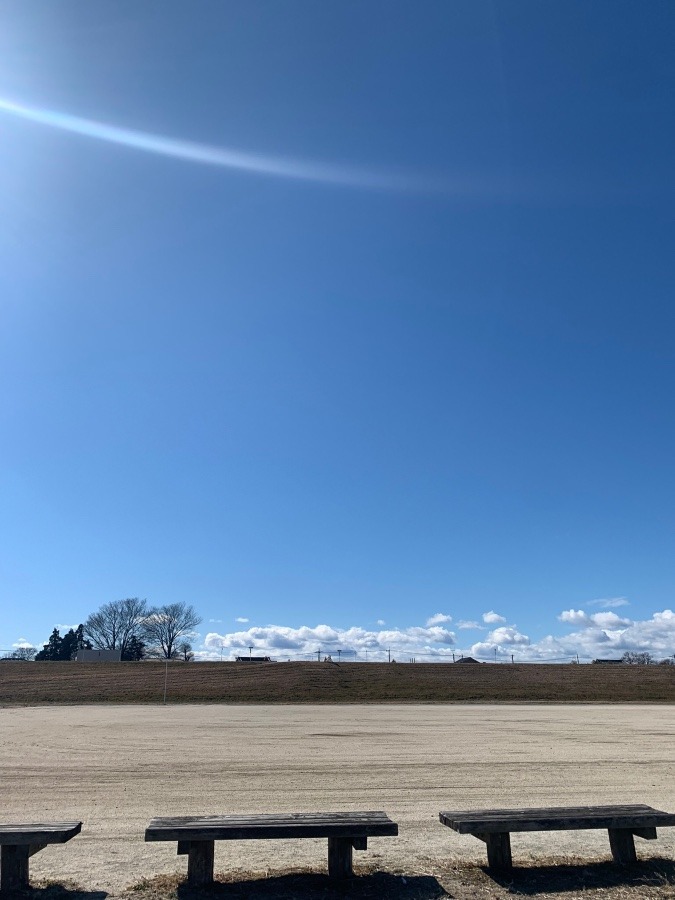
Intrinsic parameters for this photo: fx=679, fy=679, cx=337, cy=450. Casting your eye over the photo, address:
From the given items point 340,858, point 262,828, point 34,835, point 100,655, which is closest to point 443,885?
point 340,858

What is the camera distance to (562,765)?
13.6 metres

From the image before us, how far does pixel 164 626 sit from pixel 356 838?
11478 centimetres

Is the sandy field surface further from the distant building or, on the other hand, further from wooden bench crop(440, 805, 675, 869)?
the distant building

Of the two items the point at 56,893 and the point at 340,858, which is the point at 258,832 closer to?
the point at 340,858

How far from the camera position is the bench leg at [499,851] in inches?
237

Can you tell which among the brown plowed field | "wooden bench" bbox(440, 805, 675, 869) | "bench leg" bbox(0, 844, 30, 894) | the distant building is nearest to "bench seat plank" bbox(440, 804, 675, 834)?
"wooden bench" bbox(440, 805, 675, 869)

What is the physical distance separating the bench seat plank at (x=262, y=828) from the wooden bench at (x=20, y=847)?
0.74m

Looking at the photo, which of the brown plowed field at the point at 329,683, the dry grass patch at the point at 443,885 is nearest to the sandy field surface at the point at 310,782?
the dry grass patch at the point at 443,885

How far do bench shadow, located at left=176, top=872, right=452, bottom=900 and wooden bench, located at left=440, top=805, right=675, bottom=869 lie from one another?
1.94 ft

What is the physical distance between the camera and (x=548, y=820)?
618 cm

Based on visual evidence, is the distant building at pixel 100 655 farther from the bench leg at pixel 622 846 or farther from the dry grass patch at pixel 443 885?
the bench leg at pixel 622 846

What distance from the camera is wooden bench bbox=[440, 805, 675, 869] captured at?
19.7ft

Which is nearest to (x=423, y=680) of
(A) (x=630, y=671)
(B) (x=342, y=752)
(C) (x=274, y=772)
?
(A) (x=630, y=671)

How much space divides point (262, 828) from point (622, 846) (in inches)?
132
